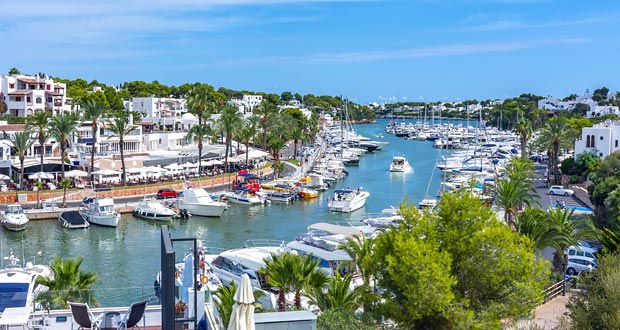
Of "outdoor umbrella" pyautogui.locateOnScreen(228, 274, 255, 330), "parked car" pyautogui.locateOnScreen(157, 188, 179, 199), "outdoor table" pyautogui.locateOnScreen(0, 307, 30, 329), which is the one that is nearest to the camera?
"outdoor umbrella" pyautogui.locateOnScreen(228, 274, 255, 330)

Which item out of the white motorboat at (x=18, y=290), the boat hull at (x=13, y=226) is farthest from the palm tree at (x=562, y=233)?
the boat hull at (x=13, y=226)

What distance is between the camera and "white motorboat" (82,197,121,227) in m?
44.4

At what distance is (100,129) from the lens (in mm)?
69000

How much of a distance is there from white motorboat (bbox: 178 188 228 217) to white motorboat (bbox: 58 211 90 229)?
297 inches

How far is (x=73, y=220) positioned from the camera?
145ft

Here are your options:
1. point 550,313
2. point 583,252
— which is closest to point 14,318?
point 550,313

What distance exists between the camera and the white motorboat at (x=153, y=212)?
157ft

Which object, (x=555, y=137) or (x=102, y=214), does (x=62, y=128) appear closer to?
(x=102, y=214)

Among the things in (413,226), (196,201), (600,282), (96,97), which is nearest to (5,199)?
(196,201)

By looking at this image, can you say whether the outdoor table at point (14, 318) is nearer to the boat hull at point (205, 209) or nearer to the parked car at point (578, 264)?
the parked car at point (578, 264)

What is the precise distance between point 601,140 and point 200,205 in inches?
1367

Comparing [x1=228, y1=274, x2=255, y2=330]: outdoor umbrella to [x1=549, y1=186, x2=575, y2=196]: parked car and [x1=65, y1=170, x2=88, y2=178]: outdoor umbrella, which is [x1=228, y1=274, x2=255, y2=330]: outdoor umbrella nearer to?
[x1=65, y1=170, x2=88, y2=178]: outdoor umbrella

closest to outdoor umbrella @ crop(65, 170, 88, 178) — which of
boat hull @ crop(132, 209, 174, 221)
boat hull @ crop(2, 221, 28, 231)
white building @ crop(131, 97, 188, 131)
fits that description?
boat hull @ crop(132, 209, 174, 221)

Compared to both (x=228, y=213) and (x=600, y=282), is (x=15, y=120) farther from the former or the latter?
(x=600, y=282)
